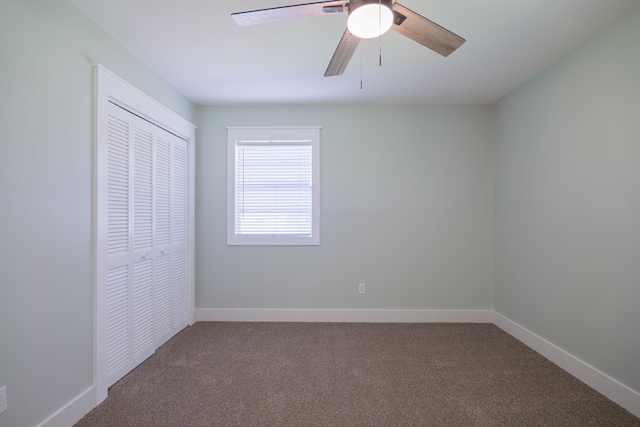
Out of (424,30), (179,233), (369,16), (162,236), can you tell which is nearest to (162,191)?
(162,236)

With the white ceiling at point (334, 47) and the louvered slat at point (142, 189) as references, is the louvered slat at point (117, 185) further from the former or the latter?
the white ceiling at point (334, 47)

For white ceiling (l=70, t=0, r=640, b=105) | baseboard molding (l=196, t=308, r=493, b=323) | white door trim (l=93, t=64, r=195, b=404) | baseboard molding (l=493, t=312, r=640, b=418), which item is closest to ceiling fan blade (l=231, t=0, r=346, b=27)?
white ceiling (l=70, t=0, r=640, b=105)

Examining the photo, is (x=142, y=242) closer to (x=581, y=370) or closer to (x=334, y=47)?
(x=334, y=47)

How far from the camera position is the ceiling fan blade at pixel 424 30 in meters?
1.38

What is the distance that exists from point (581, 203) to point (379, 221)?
1.83 meters

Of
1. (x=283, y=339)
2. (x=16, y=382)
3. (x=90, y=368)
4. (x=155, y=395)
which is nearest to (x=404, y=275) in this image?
(x=283, y=339)

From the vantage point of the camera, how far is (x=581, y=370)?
90.8 inches

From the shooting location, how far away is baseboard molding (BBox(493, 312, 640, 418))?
6.40 feet

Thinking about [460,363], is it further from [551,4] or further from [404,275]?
[551,4]

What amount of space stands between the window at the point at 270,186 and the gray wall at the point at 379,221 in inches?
4.7

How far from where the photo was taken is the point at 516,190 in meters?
3.12

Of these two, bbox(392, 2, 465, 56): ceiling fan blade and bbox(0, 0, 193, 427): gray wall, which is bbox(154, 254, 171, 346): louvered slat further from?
bbox(392, 2, 465, 56): ceiling fan blade

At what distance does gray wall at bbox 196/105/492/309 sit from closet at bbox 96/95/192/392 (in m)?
0.49

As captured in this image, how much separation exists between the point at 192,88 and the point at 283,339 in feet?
8.97
